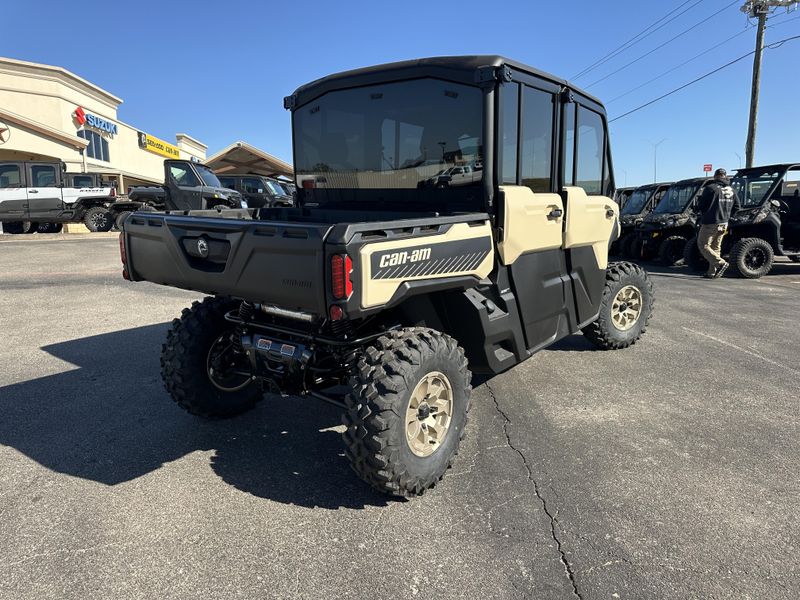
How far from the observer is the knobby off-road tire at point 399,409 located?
275cm

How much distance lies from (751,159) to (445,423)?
22.4 meters

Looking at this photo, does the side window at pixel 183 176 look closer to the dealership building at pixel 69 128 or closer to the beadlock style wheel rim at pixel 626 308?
the dealership building at pixel 69 128

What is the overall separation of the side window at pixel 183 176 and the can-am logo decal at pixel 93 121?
72.2ft

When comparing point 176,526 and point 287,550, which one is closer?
point 287,550

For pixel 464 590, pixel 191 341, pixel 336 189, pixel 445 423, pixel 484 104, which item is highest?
pixel 484 104

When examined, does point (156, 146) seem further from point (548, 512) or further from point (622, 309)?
point (548, 512)

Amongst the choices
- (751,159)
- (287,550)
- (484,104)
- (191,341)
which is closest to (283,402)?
(191,341)

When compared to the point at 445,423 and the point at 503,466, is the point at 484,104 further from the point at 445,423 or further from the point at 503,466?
the point at 503,466


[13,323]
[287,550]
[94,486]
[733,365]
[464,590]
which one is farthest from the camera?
[13,323]

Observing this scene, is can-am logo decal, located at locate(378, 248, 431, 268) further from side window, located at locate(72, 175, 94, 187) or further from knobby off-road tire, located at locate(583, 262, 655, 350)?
side window, located at locate(72, 175, 94, 187)

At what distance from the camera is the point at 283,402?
4375mm

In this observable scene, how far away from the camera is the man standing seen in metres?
10.8

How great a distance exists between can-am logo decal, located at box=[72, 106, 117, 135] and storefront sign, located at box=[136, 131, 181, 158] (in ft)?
12.6

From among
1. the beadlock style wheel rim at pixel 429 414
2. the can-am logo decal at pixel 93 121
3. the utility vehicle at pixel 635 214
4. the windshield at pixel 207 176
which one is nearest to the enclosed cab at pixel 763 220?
the utility vehicle at pixel 635 214
